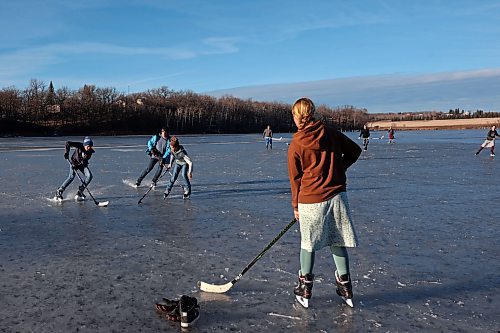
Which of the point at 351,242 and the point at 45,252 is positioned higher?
the point at 351,242

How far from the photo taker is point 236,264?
507cm

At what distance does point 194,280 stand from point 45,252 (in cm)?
216

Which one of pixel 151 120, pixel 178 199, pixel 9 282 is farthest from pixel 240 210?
pixel 151 120

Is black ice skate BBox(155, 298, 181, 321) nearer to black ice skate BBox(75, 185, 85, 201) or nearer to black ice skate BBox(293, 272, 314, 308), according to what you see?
black ice skate BBox(293, 272, 314, 308)

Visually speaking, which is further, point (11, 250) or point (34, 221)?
point (34, 221)

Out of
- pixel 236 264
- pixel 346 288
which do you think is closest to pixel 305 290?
pixel 346 288

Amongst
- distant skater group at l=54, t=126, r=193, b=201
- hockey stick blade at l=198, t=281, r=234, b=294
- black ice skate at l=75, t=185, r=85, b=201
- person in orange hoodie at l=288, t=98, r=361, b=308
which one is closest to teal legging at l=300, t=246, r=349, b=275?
person in orange hoodie at l=288, t=98, r=361, b=308

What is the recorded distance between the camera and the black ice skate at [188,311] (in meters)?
3.45

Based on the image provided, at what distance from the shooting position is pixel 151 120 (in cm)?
9150

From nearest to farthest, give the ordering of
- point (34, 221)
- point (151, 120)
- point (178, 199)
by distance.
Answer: point (34, 221) → point (178, 199) → point (151, 120)

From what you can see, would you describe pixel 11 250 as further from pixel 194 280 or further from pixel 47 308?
pixel 194 280

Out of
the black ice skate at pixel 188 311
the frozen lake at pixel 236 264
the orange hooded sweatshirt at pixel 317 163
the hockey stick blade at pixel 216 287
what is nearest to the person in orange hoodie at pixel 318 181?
the orange hooded sweatshirt at pixel 317 163

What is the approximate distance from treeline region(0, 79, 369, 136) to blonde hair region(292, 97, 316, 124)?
76.7m

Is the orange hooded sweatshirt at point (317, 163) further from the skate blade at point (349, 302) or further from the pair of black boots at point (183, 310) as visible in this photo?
the pair of black boots at point (183, 310)
